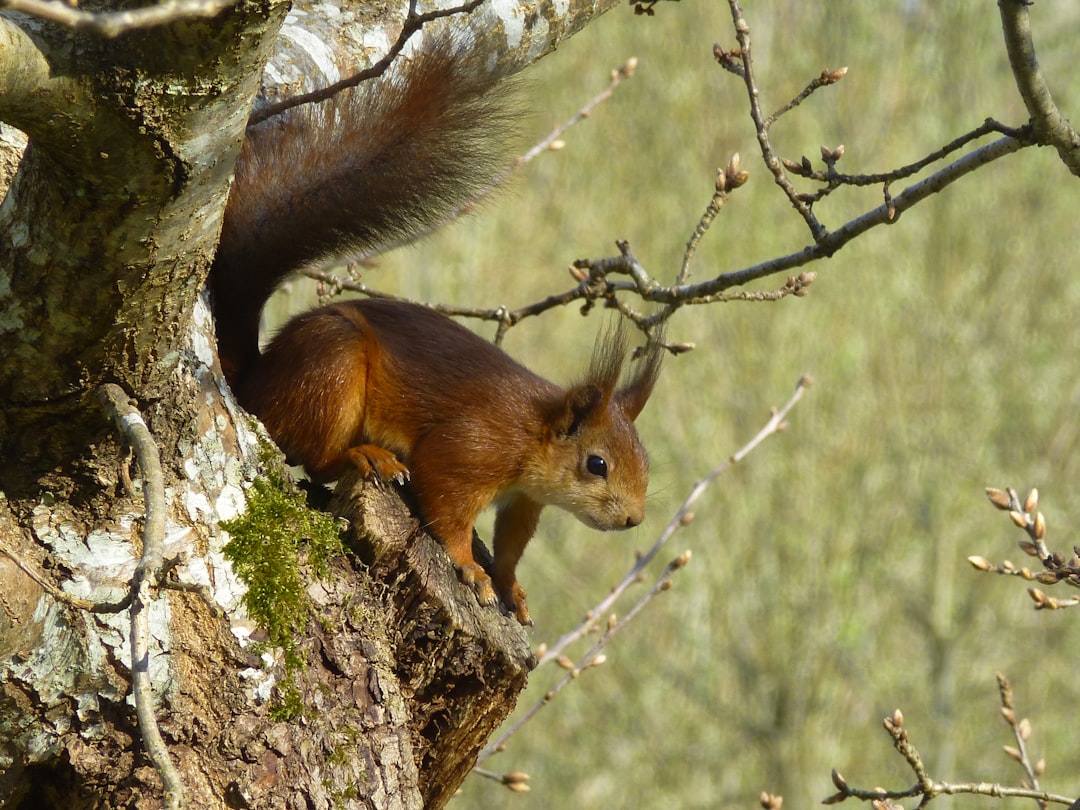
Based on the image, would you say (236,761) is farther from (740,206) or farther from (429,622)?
(740,206)

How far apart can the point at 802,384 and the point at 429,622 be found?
1.47 metres

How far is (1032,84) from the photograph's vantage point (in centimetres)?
198

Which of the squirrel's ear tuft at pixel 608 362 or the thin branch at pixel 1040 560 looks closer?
the thin branch at pixel 1040 560

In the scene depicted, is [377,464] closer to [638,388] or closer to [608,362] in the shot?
[608,362]

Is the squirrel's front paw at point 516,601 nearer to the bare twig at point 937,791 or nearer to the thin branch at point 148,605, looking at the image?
the bare twig at point 937,791

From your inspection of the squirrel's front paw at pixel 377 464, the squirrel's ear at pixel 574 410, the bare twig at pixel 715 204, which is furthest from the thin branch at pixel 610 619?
the squirrel's front paw at pixel 377 464

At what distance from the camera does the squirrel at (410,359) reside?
85.4 inches

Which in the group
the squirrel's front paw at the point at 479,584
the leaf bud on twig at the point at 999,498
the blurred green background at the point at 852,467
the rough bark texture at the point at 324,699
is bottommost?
the rough bark texture at the point at 324,699

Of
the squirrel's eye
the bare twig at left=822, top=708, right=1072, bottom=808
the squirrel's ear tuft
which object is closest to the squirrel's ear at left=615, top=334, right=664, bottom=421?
the squirrel's ear tuft

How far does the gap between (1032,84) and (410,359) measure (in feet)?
4.66

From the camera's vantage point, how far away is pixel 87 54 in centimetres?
131

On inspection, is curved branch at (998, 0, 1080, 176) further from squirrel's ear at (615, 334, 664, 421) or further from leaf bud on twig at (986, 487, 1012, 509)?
squirrel's ear at (615, 334, 664, 421)

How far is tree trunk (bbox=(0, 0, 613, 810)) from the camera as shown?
4.45 feet

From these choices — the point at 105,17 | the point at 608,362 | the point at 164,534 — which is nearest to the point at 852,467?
the point at 608,362
